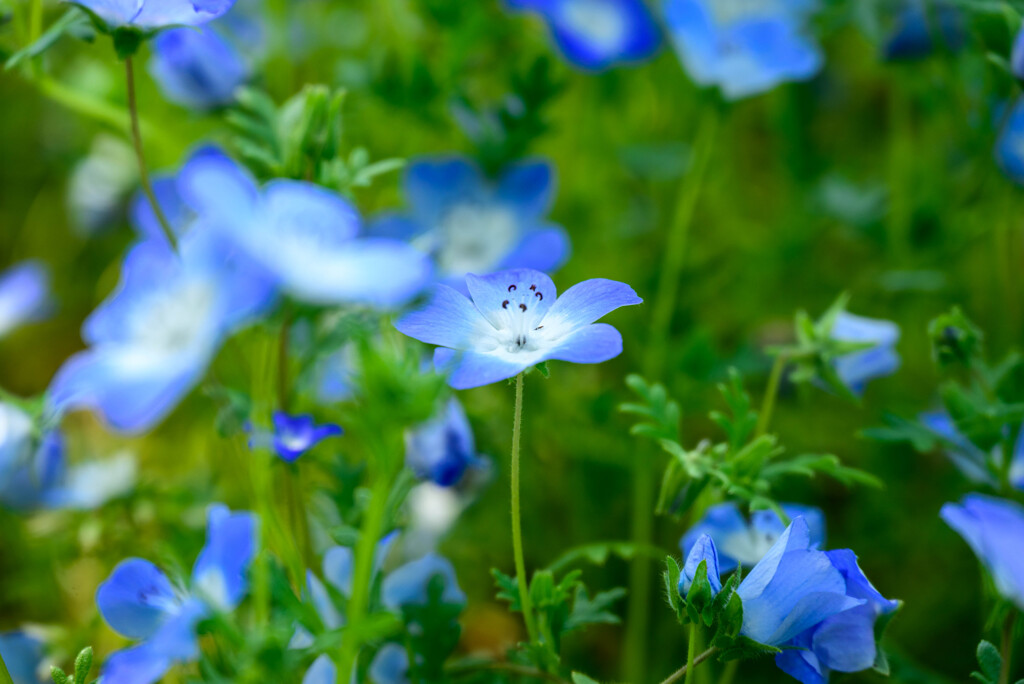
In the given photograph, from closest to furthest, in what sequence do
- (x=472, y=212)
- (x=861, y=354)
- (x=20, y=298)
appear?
(x=861, y=354)
(x=20, y=298)
(x=472, y=212)

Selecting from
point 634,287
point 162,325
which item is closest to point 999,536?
point 162,325

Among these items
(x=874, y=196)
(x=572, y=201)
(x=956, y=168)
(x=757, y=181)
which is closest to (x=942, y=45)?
(x=874, y=196)

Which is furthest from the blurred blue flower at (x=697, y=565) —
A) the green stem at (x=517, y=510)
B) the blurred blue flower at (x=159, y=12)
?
the blurred blue flower at (x=159, y=12)

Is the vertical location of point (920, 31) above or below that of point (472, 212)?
above

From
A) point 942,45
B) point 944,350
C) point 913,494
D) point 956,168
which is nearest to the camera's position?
point 944,350

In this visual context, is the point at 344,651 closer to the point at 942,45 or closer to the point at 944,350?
the point at 944,350

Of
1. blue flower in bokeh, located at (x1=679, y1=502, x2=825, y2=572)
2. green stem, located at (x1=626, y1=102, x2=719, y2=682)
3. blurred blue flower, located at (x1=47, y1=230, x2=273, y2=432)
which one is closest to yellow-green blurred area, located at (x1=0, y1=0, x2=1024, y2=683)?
green stem, located at (x1=626, y1=102, x2=719, y2=682)

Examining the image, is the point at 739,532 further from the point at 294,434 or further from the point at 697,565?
the point at 294,434
